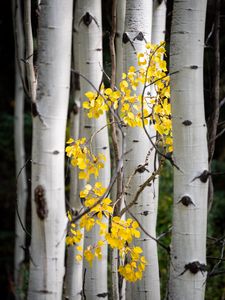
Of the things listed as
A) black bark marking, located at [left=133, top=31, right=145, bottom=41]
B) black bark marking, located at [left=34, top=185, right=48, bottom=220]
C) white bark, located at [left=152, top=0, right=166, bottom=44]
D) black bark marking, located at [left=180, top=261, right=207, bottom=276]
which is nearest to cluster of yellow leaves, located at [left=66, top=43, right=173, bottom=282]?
black bark marking, located at [left=133, top=31, right=145, bottom=41]

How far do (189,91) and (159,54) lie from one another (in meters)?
0.40

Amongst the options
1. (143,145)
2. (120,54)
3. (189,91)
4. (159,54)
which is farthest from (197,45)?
(120,54)

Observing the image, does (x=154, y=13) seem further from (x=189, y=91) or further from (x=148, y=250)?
(x=148, y=250)

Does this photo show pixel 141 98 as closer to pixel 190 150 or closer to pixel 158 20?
pixel 190 150

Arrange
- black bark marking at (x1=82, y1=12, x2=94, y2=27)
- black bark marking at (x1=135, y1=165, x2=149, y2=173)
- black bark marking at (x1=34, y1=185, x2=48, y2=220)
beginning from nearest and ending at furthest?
black bark marking at (x1=34, y1=185, x2=48, y2=220) < black bark marking at (x1=135, y1=165, x2=149, y2=173) < black bark marking at (x1=82, y1=12, x2=94, y2=27)

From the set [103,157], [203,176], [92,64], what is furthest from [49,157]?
[92,64]

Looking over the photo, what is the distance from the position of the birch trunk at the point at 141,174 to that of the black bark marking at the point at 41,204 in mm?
773

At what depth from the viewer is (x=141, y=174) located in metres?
2.03

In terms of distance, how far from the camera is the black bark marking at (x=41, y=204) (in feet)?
4.36

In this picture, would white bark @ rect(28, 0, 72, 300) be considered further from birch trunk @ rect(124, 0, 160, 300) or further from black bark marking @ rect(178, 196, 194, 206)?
birch trunk @ rect(124, 0, 160, 300)

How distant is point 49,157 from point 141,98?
0.62 meters

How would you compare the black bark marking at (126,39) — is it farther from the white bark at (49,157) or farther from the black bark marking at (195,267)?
the black bark marking at (195,267)

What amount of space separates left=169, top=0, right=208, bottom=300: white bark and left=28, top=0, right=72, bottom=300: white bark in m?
0.53

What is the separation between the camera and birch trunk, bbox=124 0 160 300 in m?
1.99
